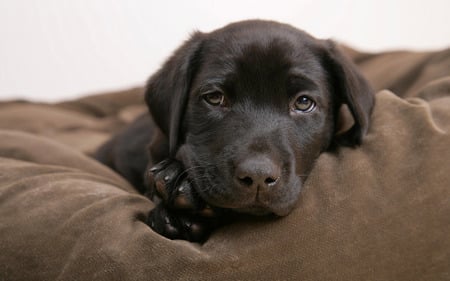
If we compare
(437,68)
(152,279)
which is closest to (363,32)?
(437,68)

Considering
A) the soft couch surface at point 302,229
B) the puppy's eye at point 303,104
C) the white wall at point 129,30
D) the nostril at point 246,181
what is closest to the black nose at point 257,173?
the nostril at point 246,181

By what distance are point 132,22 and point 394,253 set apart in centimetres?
350

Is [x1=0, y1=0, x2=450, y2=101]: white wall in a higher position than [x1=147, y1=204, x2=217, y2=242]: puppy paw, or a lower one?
lower

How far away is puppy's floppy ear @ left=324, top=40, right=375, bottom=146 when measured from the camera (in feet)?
6.21

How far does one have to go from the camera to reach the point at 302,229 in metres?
1.54

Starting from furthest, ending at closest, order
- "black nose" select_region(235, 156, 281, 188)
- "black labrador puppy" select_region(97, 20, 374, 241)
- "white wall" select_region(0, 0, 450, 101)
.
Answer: "white wall" select_region(0, 0, 450, 101), "black labrador puppy" select_region(97, 20, 374, 241), "black nose" select_region(235, 156, 281, 188)

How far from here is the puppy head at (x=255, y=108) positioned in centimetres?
154

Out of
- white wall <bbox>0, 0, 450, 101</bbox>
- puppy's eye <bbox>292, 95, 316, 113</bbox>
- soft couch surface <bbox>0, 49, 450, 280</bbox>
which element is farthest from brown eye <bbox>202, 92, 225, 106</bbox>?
white wall <bbox>0, 0, 450, 101</bbox>

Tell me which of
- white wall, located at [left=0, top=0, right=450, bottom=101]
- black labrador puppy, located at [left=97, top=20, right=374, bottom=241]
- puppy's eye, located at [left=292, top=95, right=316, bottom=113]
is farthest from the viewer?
white wall, located at [left=0, top=0, right=450, bottom=101]

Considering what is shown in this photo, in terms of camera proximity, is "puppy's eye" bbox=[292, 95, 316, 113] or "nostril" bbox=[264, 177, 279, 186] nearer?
"nostril" bbox=[264, 177, 279, 186]

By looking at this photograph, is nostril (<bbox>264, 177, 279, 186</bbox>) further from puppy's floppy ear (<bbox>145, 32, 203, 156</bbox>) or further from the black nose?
puppy's floppy ear (<bbox>145, 32, 203, 156</bbox>)

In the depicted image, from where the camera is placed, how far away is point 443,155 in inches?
64.9

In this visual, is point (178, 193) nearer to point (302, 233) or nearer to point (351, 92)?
point (302, 233)

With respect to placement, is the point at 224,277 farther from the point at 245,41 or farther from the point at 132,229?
the point at 245,41
